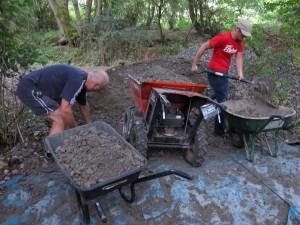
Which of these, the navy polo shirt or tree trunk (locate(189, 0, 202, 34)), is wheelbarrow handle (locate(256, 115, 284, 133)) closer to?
the navy polo shirt

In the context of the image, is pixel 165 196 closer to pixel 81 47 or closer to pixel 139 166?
pixel 139 166

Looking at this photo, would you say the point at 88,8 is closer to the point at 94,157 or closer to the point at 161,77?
the point at 161,77

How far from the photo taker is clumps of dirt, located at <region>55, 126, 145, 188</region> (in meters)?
3.03

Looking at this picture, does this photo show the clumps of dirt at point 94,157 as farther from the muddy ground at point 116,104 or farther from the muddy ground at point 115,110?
the muddy ground at point 116,104

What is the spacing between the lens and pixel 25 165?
4211 mm

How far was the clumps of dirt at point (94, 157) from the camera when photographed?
9.95 feet

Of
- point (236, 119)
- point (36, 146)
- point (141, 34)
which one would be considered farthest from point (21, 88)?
point (141, 34)

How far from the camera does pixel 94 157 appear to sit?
3293 mm

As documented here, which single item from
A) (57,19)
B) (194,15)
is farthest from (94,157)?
(57,19)

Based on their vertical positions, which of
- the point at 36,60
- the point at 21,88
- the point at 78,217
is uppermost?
the point at 36,60

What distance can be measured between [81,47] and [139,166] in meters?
8.14

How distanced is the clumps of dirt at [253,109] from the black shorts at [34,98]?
7.79 feet

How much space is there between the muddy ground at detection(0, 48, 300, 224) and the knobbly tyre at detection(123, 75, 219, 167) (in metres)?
0.40

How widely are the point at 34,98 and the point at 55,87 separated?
0.95 feet
